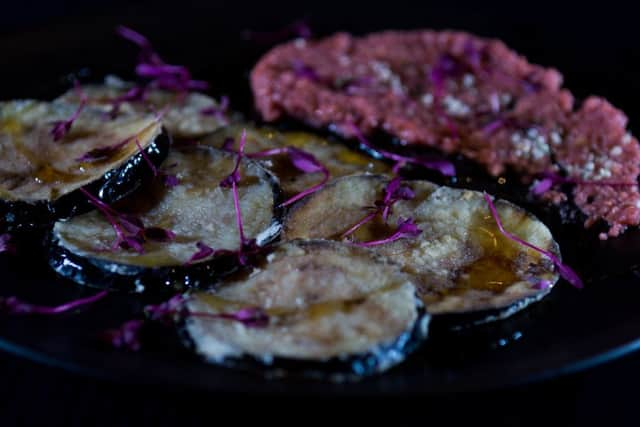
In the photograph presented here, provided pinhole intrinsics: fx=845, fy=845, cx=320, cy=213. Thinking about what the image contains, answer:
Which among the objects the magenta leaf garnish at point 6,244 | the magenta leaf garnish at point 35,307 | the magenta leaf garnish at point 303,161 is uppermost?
the magenta leaf garnish at point 303,161

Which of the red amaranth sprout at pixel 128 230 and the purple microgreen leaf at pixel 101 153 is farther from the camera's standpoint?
the purple microgreen leaf at pixel 101 153

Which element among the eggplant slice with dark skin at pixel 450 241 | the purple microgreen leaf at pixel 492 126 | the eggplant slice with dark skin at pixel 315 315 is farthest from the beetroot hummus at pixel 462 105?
the eggplant slice with dark skin at pixel 315 315

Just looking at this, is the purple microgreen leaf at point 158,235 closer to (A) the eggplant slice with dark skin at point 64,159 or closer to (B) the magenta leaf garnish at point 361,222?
(A) the eggplant slice with dark skin at point 64,159

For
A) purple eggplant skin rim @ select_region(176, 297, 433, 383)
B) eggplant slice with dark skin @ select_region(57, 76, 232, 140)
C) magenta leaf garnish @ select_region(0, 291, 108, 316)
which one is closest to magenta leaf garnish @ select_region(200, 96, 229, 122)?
eggplant slice with dark skin @ select_region(57, 76, 232, 140)

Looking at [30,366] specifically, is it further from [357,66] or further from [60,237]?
[357,66]

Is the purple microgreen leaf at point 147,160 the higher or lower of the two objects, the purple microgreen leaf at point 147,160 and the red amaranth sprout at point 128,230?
the higher

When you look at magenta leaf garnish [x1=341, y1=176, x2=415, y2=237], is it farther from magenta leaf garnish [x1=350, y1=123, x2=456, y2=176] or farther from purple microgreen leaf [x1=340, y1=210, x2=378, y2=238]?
magenta leaf garnish [x1=350, y1=123, x2=456, y2=176]
